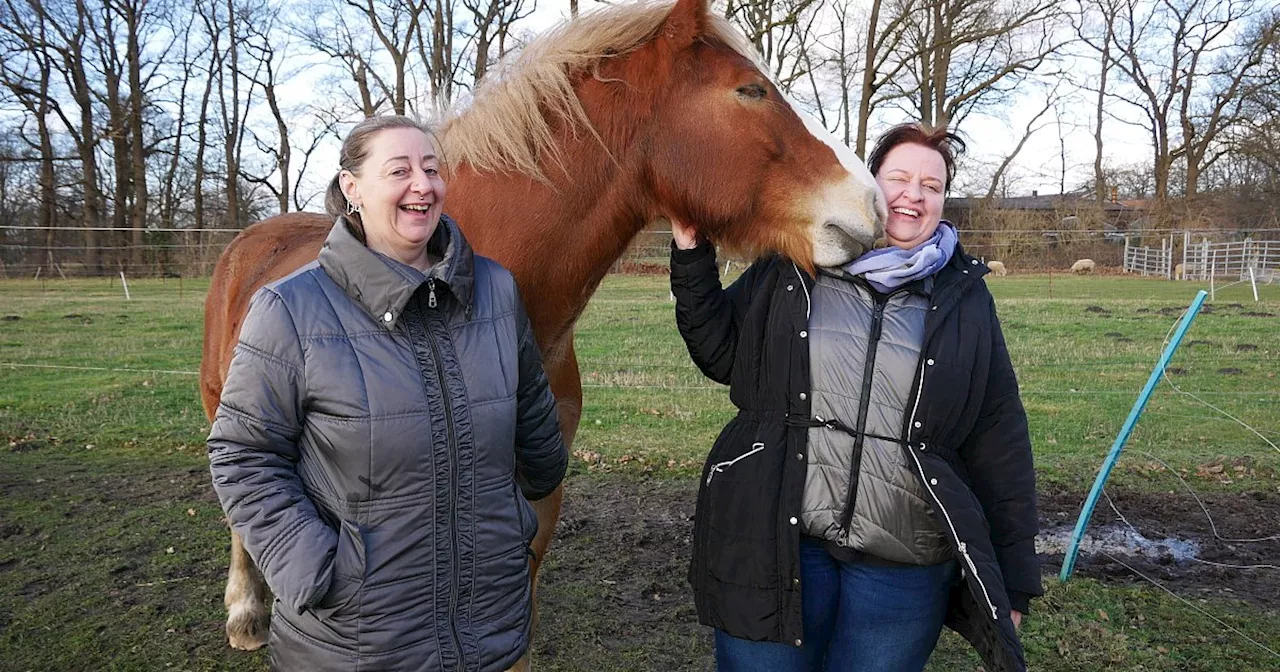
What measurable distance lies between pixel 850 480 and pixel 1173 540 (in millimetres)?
3748

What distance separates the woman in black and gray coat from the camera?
1.96 metres

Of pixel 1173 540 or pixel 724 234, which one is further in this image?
pixel 1173 540

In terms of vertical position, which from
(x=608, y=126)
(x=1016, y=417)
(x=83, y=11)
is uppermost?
(x=83, y=11)

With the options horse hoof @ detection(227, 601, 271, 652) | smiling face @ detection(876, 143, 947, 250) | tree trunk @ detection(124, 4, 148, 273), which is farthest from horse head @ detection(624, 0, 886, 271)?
tree trunk @ detection(124, 4, 148, 273)

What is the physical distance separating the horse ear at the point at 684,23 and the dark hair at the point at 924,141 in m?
0.64

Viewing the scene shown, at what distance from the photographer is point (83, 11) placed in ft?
92.7

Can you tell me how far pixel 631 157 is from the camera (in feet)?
7.39

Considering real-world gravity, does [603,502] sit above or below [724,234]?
below

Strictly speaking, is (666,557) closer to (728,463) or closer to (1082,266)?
(728,463)

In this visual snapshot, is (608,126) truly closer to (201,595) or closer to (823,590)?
(823,590)

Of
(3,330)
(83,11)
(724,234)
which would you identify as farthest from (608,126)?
(83,11)

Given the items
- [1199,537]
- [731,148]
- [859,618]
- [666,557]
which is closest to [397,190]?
[731,148]

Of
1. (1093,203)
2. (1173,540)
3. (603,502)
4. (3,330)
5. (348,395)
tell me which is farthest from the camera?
(1093,203)

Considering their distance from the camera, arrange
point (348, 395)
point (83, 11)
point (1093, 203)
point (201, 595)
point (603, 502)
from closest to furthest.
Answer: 1. point (348, 395)
2. point (201, 595)
3. point (603, 502)
4. point (83, 11)
5. point (1093, 203)
